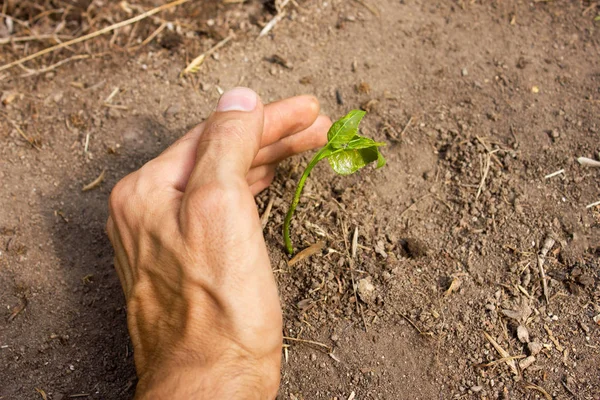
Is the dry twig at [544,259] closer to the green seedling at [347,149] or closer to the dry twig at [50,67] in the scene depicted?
the green seedling at [347,149]

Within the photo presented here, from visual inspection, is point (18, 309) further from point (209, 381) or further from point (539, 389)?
point (539, 389)

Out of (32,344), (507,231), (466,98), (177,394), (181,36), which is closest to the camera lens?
(177,394)

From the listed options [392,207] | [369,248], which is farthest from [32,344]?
[392,207]

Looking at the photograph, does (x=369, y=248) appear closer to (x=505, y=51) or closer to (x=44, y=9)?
(x=505, y=51)

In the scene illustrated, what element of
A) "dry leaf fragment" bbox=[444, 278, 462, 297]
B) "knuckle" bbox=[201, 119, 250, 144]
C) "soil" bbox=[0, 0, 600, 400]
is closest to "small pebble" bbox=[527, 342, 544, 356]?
"soil" bbox=[0, 0, 600, 400]

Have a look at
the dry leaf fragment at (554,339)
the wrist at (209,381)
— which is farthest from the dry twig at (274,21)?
the dry leaf fragment at (554,339)

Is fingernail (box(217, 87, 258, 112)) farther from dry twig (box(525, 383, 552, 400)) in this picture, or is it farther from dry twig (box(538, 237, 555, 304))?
dry twig (box(525, 383, 552, 400))
